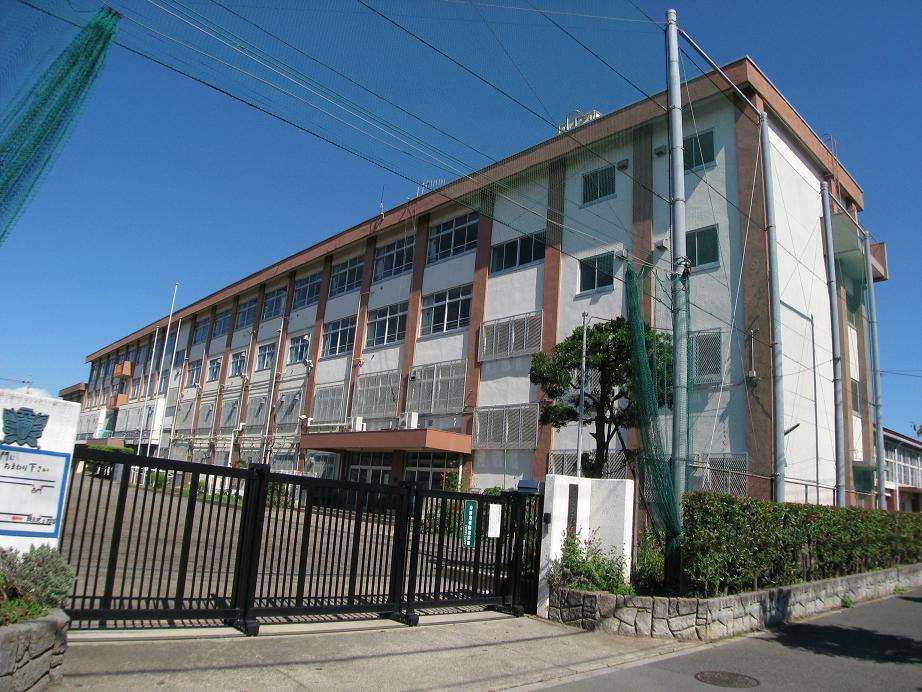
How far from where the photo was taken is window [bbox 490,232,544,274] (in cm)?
2595

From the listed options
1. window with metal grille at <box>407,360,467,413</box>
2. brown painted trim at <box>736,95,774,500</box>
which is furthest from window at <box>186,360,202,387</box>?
brown painted trim at <box>736,95,774,500</box>

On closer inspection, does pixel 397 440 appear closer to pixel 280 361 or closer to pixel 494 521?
pixel 280 361

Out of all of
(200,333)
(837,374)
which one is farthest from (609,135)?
(200,333)

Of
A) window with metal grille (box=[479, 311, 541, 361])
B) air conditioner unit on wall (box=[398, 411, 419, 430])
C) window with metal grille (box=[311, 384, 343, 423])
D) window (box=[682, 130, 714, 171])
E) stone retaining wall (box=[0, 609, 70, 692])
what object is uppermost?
window (box=[682, 130, 714, 171])

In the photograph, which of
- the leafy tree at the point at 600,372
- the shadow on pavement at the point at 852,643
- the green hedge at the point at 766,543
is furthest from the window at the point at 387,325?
the shadow on pavement at the point at 852,643

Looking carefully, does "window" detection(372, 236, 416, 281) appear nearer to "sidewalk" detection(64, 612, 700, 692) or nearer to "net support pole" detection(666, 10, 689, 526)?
"net support pole" detection(666, 10, 689, 526)

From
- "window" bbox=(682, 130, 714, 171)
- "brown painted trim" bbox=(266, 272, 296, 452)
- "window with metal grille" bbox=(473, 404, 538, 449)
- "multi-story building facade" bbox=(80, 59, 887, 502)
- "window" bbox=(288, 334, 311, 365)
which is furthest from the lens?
"brown painted trim" bbox=(266, 272, 296, 452)

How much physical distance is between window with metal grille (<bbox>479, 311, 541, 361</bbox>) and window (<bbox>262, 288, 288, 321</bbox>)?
18.5m

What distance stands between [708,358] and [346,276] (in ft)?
71.1

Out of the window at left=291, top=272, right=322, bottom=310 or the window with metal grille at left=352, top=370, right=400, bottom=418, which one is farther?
the window at left=291, top=272, right=322, bottom=310

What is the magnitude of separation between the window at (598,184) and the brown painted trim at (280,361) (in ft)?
70.9

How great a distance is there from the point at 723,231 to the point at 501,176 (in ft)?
24.4

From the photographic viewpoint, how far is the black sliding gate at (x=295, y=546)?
281 inches

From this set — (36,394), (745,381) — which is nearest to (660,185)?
(745,381)
